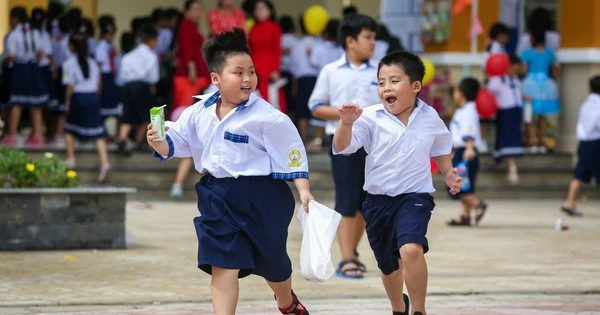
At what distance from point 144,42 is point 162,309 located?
8.59 meters

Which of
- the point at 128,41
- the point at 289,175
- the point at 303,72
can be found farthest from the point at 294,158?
the point at 303,72

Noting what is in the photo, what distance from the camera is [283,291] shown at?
→ 7.40 m

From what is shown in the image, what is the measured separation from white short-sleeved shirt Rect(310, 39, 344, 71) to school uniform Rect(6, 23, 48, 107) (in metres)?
3.32

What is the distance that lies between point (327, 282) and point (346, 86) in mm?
1392

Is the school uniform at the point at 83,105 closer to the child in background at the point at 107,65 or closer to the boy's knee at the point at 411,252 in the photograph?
the child in background at the point at 107,65

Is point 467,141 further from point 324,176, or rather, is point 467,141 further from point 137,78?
point 137,78

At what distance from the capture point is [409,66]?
7906 millimetres

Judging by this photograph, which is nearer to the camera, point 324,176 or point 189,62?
point 324,176

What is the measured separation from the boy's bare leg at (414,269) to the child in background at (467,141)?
20.8 ft

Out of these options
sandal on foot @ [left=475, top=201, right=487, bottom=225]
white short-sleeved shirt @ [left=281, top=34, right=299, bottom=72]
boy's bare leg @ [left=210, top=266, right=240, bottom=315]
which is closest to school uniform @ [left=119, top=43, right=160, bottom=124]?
white short-sleeved shirt @ [left=281, top=34, right=299, bottom=72]

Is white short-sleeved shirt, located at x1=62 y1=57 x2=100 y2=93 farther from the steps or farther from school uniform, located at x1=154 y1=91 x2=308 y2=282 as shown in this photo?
school uniform, located at x1=154 y1=91 x2=308 y2=282

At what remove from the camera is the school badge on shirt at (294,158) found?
286 inches

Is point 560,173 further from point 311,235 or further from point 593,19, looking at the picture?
point 311,235

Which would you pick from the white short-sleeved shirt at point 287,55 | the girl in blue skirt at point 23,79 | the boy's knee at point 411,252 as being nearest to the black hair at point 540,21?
the white short-sleeved shirt at point 287,55
